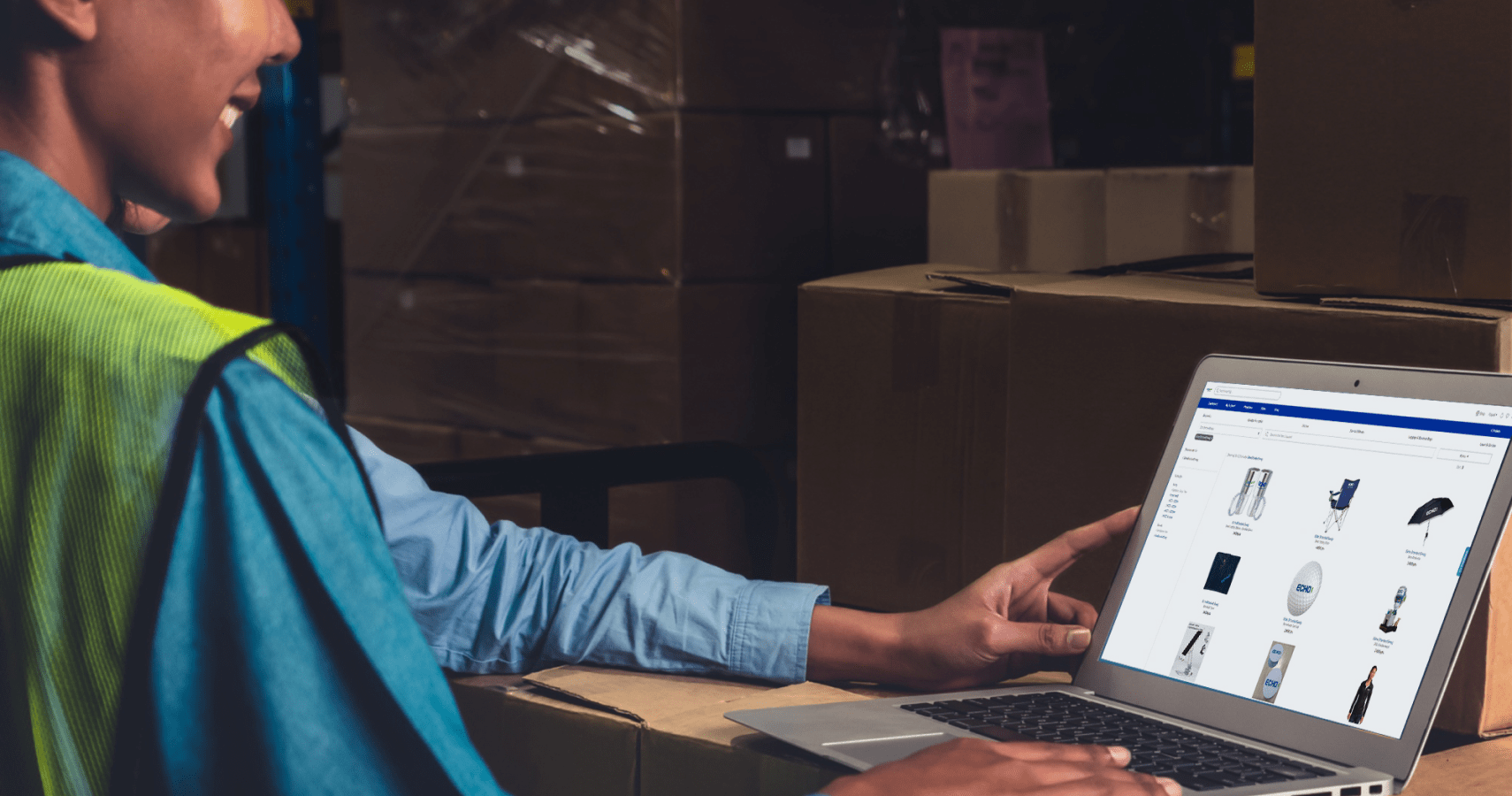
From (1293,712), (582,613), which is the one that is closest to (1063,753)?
(1293,712)

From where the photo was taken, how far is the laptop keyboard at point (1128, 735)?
0.71 metres

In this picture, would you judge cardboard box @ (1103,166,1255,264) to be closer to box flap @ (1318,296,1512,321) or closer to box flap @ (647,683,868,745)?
box flap @ (1318,296,1512,321)

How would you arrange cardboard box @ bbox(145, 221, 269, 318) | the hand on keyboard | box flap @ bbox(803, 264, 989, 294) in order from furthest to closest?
1. cardboard box @ bbox(145, 221, 269, 318)
2. box flap @ bbox(803, 264, 989, 294)
3. the hand on keyboard

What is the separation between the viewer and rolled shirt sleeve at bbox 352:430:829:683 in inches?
36.9

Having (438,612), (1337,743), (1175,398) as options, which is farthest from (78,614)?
(1175,398)

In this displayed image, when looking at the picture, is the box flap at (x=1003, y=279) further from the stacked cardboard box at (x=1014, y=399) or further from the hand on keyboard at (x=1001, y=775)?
the hand on keyboard at (x=1001, y=775)

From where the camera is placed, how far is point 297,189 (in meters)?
2.54

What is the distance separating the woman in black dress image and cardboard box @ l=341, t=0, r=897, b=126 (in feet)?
4.64

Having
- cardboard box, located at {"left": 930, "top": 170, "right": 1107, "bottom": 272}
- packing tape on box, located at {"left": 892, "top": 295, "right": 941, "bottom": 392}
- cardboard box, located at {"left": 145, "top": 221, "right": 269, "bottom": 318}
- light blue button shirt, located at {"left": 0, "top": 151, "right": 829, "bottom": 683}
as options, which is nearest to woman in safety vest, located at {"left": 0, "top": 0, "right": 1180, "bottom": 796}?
light blue button shirt, located at {"left": 0, "top": 151, "right": 829, "bottom": 683}

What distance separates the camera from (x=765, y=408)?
2.10m

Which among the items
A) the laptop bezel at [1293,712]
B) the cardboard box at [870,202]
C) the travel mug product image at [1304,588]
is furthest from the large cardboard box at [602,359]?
the travel mug product image at [1304,588]

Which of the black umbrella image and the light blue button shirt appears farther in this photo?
the light blue button shirt

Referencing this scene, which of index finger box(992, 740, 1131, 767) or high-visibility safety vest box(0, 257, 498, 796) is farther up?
high-visibility safety vest box(0, 257, 498, 796)

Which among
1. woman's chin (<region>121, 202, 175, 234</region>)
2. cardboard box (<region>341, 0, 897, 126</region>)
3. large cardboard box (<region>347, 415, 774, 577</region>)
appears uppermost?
cardboard box (<region>341, 0, 897, 126</region>)
